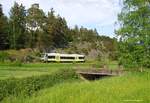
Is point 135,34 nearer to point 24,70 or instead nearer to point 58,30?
point 24,70

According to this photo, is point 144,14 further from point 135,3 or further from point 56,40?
point 56,40

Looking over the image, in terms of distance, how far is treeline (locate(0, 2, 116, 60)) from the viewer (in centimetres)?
12231

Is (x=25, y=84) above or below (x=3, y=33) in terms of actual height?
below

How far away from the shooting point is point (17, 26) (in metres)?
126

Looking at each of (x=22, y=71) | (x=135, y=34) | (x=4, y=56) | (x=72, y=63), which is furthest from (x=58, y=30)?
(x=135, y=34)

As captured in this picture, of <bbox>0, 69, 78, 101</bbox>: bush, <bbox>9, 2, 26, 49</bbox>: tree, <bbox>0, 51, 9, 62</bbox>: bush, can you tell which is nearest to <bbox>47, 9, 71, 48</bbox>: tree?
<bbox>9, 2, 26, 49</bbox>: tree

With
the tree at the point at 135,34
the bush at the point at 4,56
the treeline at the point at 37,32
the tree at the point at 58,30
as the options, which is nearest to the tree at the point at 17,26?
the treeline at the point at 37,32

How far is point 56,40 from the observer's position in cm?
14238

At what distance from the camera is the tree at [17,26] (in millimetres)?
121312

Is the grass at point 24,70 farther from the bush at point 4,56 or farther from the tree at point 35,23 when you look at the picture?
the tree at point 35,23

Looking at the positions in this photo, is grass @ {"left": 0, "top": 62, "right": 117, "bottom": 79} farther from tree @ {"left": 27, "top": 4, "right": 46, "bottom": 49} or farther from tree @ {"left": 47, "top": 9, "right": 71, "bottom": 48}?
tree @ {"left": 47, "top": 9, "right": 71, "bottom": 48}

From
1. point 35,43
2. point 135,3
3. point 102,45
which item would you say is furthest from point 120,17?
point 102,45

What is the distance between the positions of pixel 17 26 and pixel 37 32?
761cm

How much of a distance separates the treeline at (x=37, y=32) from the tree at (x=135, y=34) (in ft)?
267
